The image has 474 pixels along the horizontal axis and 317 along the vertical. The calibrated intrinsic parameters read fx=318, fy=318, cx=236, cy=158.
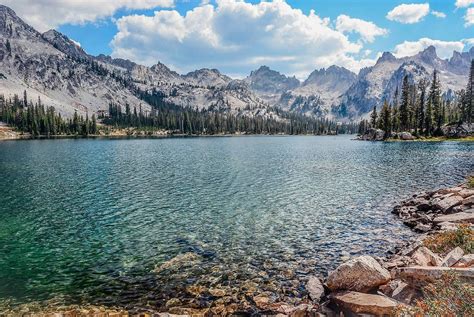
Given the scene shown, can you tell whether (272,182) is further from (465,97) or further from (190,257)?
(465,97)

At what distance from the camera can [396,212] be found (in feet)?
116

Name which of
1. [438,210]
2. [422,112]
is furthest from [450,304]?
[422,112]

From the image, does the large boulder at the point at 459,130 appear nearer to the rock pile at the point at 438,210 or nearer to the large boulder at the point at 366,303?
the rock pile at the point at 438,210

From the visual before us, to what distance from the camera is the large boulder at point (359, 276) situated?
16.2 metres

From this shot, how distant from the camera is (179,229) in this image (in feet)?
101

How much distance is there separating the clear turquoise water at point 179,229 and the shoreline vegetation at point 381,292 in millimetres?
1307

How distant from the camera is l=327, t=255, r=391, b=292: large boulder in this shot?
16.2 m

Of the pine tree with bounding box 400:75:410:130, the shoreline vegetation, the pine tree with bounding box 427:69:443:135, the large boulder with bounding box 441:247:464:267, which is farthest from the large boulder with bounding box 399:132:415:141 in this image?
the large boulder with bounding box 441:247:464:267

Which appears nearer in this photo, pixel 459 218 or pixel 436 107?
pixel 459 218

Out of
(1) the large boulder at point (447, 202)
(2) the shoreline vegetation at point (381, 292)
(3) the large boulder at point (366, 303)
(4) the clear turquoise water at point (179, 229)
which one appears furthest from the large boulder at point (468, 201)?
(3) the large boulder at point (366, 303)

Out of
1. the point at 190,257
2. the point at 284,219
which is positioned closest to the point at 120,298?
the point at 190,257

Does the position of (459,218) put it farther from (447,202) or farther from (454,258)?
(454,258)

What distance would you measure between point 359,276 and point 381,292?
1.22 m

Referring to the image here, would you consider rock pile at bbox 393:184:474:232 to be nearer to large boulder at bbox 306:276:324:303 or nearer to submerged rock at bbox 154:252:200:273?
large boulder at bbox 306:276:324:303
